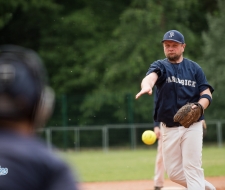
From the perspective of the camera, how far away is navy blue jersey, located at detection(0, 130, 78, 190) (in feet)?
5.90

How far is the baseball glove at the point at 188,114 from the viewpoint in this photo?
249 inches

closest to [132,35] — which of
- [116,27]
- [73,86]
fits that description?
[116,27]

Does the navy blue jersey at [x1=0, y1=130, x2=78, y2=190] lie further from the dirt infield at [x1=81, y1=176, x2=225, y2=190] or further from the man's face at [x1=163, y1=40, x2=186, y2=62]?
the dirt infield at [x1=81, y1=176, x2=225, y2=190]

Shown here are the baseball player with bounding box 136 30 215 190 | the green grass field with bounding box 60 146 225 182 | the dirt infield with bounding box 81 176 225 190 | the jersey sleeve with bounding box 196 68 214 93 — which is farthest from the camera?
the green grass field with bounding box 60 146 225 182

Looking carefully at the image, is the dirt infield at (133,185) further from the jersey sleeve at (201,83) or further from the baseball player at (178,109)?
the jersey sleeve at (201,83)

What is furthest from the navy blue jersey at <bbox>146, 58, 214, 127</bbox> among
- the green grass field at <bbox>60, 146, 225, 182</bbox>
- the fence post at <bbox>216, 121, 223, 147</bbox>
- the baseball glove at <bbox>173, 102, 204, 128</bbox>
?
the fence post at <bbox>216, 121, 223, 147</bbox>

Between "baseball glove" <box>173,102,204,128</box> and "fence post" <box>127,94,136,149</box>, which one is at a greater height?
"baseball glove" <box>173,102,204,128</box>

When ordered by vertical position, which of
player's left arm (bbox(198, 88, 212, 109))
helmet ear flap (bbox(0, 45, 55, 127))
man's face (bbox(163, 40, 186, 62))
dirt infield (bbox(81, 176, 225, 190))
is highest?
man's face (bbox(163, 40, 186, 62))

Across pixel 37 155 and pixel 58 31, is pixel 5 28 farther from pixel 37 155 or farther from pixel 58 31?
pixel 37 155

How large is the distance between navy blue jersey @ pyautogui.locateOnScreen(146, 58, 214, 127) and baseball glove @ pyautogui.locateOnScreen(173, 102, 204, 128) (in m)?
0.17

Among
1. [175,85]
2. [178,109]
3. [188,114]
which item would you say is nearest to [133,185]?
[178,109]

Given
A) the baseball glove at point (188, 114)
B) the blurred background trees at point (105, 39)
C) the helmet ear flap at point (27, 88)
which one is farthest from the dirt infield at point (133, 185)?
the blurred background trees at point (105, 39)

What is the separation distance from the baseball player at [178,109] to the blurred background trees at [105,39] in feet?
63.5

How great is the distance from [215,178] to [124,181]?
1748 mm
